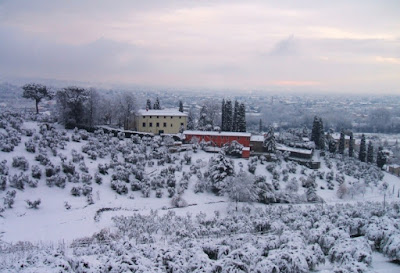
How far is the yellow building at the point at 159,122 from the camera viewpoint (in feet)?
114

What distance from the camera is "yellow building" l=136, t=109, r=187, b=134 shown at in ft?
114

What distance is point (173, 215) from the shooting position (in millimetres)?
17359

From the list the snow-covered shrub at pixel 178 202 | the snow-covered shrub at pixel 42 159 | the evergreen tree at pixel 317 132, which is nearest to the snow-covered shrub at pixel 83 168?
the snow-covered shrub at pixel 42 159

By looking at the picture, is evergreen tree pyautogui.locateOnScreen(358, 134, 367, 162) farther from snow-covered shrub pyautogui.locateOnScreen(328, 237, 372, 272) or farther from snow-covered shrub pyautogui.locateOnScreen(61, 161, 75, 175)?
snow-covered shrub pyautogui.locateOnScreen(61, 161, 75, 175)

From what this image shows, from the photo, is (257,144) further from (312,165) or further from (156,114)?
(156,114)

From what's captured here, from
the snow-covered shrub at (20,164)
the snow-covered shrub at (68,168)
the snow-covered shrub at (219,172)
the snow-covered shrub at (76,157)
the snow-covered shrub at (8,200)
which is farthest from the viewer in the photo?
the snow-covered shrub at (76,157)

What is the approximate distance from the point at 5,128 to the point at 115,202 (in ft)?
40.1

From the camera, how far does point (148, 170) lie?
942 inches

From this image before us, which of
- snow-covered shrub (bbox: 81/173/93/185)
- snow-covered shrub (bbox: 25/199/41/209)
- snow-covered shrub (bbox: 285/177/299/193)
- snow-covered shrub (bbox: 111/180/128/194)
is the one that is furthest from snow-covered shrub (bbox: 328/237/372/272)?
snow-covered shrub (bbox: 81/173/93/185)

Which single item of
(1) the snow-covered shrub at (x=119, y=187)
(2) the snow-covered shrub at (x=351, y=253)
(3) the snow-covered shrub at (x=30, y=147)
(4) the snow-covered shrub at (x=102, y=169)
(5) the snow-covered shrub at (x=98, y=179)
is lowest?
(1) the snow-covered shrub at (x=119, y=187)

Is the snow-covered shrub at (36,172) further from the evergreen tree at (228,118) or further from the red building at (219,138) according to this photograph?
the evergreen tree at (228,118)

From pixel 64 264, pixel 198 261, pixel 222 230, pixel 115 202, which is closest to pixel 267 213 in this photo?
pixel 222 230

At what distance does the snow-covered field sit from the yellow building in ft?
19.2

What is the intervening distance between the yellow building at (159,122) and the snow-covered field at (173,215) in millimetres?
5845
